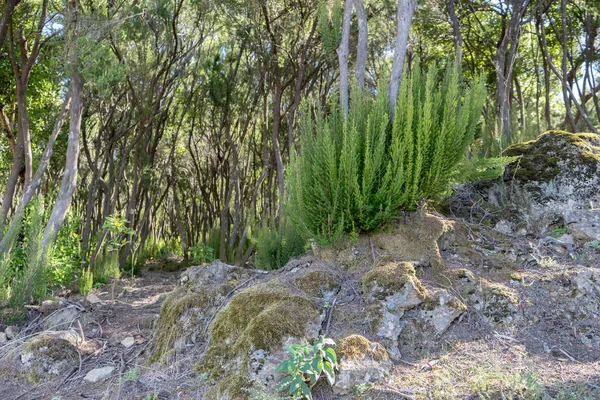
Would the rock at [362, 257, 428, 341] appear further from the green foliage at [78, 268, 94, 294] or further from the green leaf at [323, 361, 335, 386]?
the green foliage at [78, 268, 94, 294]

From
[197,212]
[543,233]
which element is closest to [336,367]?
[543,233]

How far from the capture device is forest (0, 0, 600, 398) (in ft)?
14.5

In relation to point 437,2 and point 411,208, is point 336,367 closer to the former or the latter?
point 411,208

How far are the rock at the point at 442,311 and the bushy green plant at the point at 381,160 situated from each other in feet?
3.06

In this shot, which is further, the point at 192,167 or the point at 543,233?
the point at 192,167

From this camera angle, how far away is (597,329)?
347 centimetres

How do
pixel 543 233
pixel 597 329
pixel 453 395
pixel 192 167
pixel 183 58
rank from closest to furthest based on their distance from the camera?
pixel 453 395, pixel 597 329, pixel 543 233, pixel 183 58, pixel 192 167

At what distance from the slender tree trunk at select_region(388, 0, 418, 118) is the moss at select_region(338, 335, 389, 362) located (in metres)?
2.60

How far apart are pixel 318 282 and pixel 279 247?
3095 millimetres

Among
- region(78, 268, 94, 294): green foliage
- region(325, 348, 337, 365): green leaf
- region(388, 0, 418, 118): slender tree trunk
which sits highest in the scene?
region(388, 0, 418, 118): slender tree trunk

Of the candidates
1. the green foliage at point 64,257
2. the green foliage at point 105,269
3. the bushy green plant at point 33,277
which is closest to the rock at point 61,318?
the bushy green plant at point 33,277

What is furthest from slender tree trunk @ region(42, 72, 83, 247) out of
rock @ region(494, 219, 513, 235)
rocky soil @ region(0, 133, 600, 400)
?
rock @ region(494, 219, 513, 235)

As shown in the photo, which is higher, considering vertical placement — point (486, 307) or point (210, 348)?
point (486, 307)

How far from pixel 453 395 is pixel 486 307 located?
1.08 meters
